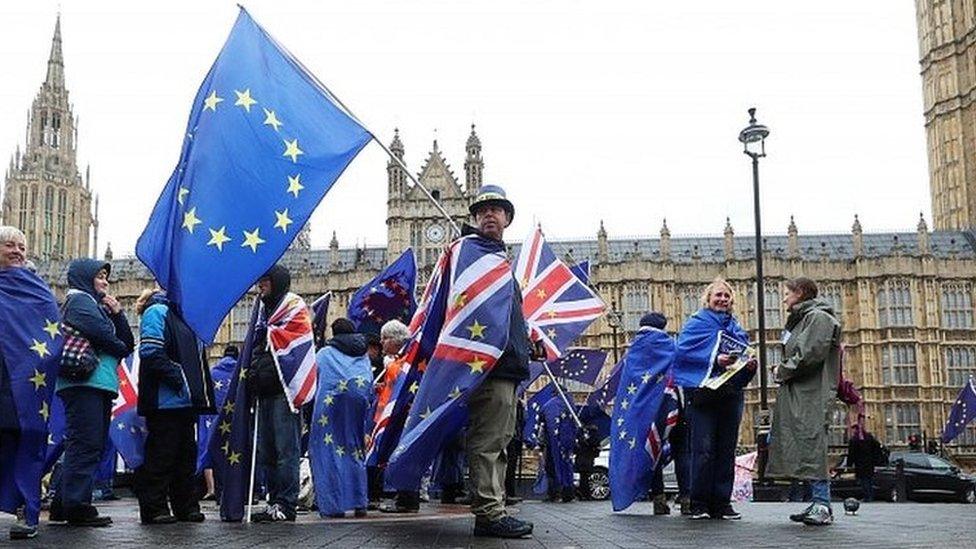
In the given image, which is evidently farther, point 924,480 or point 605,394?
point 924,480

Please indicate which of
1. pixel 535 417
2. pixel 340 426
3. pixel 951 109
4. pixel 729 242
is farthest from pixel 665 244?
pixel 340 426

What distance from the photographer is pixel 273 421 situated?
8.04 meters

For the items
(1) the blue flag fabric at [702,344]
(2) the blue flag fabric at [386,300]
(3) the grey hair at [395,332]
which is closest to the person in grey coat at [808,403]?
(1) the blue flag fabric at [702,344]

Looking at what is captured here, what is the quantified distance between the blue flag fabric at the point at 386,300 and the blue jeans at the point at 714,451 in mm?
5524

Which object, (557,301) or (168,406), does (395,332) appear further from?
(557,301)

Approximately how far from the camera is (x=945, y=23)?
5897 cm

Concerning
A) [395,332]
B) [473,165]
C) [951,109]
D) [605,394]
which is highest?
[951,109]

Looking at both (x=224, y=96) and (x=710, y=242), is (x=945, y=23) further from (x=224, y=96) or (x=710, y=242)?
(x=224, y=96)

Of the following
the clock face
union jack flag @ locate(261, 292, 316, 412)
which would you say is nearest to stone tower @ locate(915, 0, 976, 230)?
the clock face

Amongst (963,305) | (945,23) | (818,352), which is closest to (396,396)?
(818,352)

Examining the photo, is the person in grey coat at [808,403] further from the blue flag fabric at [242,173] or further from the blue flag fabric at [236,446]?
the blue flag fabric at [236,446]

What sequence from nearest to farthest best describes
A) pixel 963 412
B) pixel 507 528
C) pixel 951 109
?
pixel 507 528 → pixel 963 412 → pixel 951 109

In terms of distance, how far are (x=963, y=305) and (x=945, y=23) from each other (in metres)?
20.6

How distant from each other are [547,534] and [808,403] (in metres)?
2.25
